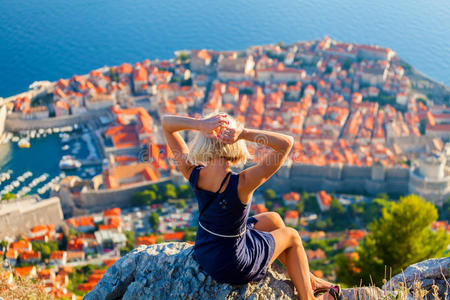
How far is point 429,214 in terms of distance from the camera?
16.3 ft

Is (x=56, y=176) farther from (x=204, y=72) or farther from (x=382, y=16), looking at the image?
(x=382, y=16)

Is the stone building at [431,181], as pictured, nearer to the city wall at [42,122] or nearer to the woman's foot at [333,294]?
the city wall at [42,122]

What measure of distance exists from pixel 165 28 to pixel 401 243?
24.1 m

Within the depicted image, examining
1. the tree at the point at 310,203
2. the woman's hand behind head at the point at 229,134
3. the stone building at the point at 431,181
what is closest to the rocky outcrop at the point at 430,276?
the woman's hand behind head at the point at 229,134

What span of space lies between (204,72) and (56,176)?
28.1 feet

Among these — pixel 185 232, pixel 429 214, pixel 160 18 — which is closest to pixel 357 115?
pixel 185 232

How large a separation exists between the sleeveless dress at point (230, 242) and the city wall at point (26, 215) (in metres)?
9.64

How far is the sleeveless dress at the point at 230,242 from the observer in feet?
6.93

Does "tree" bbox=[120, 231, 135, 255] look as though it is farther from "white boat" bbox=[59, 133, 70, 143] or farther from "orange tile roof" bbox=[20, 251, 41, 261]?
"white boat" bbox=[59, 133, 70, 143]

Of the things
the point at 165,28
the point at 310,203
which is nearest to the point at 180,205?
the point at 310,203

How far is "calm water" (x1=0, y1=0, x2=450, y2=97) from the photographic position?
73.8 ft

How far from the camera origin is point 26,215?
11.1 metres

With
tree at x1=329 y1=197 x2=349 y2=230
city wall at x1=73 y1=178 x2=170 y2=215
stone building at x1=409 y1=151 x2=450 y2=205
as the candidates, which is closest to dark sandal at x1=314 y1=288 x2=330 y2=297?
tree at x1=329 y1=197 x2=349 y2=230

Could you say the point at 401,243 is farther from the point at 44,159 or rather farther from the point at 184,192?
the point at 44,159
